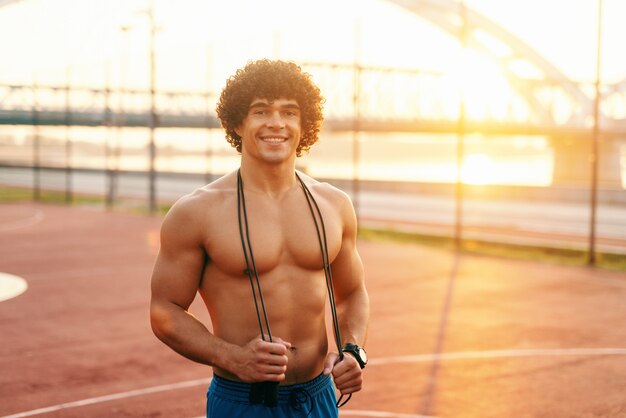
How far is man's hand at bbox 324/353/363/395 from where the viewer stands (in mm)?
3225

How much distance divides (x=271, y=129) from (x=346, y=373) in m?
0.98

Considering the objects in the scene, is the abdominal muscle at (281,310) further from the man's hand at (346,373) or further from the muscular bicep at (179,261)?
the man's hand at (346,373)

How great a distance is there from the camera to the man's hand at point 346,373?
322 centimetres

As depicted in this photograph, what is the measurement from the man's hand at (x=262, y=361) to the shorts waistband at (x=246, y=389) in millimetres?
152

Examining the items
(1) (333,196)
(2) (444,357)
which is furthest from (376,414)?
(1) (333,196)

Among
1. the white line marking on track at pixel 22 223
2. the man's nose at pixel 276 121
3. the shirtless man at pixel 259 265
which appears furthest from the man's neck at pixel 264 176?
the white line marking on track at pixel 22 223

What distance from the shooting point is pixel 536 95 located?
82562 mm

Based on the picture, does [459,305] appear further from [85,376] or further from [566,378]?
[85,376]

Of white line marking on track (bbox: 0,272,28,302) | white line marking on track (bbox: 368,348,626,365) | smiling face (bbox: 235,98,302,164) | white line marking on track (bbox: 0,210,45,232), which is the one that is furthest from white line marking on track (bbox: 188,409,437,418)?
white line marking on track (bbox: 0,210,45,232)

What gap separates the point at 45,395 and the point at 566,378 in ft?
15.7

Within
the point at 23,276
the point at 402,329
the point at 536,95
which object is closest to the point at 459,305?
the point at 402,329

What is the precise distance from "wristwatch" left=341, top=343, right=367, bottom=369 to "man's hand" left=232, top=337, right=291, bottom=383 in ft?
1.00

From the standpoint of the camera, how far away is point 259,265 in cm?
331

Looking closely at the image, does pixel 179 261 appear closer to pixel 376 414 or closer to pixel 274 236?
pixel 274 236
